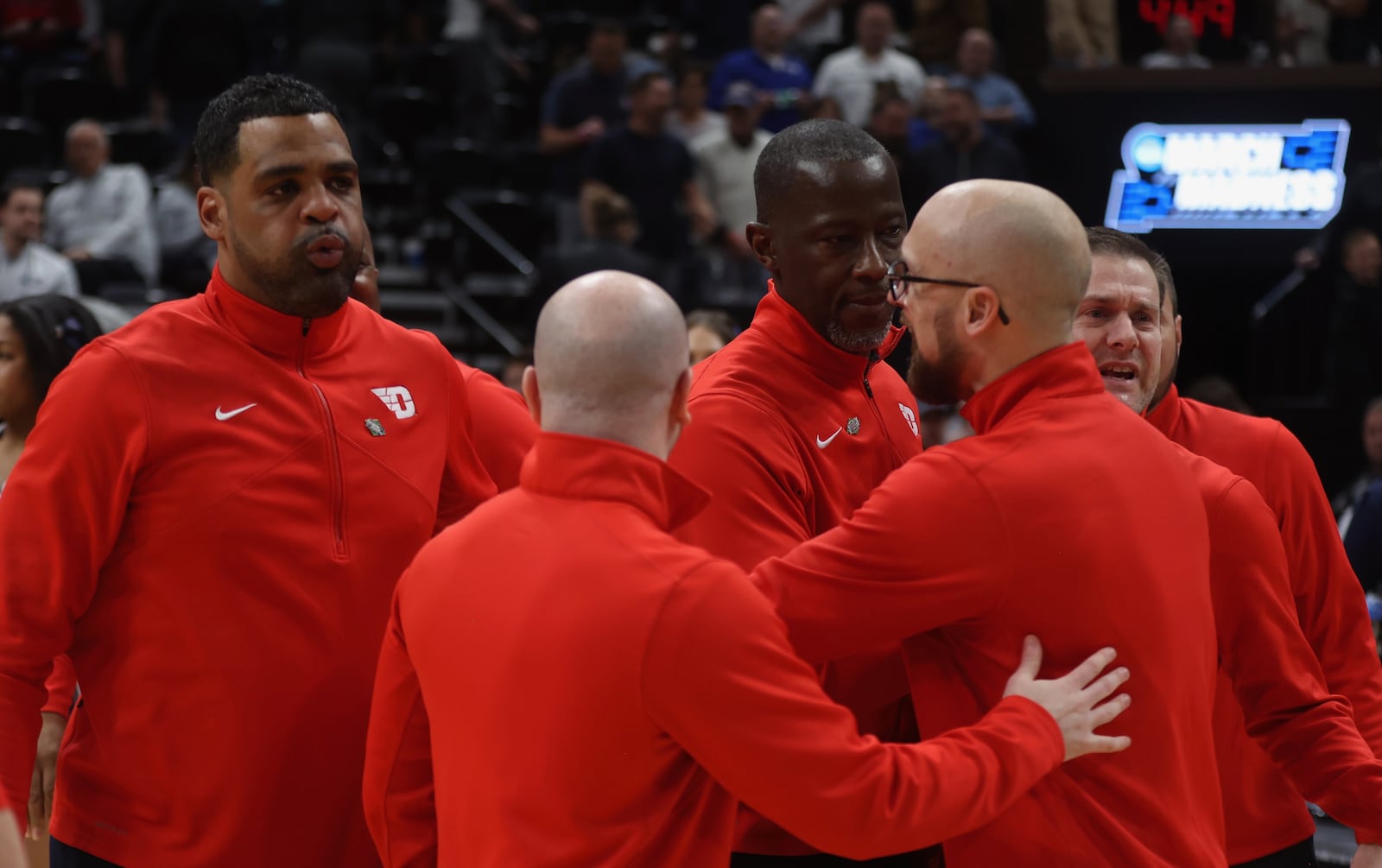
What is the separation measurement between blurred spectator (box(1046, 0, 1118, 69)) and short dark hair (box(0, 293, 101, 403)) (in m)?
9.49

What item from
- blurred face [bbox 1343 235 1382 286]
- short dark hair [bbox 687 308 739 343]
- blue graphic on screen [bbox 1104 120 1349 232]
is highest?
short dark hair [bbox 687 308 739 343]

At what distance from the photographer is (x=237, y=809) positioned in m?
2.88

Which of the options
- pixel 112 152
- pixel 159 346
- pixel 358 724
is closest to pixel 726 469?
pixel 358 724

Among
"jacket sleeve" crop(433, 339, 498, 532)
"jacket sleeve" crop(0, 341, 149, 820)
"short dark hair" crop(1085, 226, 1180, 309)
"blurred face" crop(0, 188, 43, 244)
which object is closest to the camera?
"jacket sleeve" crop(0, 341, 149, 820)

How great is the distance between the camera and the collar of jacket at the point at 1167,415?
139 inches

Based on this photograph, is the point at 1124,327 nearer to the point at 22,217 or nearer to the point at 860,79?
the point at 22,217

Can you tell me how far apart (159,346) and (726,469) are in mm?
1034

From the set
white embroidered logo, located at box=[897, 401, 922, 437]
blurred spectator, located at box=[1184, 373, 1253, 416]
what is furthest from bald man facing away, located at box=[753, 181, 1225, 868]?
blurred spectator, located at box=[1184, 373, 1253, 416]

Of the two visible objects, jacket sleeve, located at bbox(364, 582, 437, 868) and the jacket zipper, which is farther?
the jacket zipper

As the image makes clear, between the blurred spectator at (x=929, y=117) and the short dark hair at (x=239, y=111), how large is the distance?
8800mm

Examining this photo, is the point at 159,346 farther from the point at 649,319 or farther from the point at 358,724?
the point at 649,319

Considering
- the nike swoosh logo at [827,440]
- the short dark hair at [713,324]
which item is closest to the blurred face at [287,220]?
the nike swoosh logo at [827,440]

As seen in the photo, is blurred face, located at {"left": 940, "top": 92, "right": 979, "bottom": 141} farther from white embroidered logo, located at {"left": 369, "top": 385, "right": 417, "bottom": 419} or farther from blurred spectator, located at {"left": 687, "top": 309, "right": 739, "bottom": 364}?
white embroidered logo, located at {"left": 369, "top": 385, "right": 417, "bottom": 419}

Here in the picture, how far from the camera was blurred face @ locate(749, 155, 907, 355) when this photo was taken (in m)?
3.05
